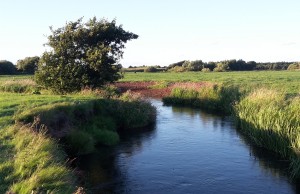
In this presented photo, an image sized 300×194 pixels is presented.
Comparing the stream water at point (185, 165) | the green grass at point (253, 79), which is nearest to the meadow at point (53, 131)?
the stream water at point (185, 165)

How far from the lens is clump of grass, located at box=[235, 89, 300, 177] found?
60.3 feet

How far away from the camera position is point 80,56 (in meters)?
35.4

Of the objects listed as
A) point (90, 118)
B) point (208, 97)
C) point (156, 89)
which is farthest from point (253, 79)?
point (90, 118)

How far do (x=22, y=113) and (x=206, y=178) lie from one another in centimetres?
921

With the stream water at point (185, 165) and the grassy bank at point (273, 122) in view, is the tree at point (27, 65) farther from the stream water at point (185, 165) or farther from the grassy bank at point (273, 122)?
the stream water at point (185, 165)

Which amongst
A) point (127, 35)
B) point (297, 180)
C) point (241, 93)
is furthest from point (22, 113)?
point (241, 93)

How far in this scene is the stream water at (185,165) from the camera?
15.6 m

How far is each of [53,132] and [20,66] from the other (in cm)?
8552

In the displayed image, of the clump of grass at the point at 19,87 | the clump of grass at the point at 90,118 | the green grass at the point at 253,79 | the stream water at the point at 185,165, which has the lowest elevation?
the stream water at the point at 185,165

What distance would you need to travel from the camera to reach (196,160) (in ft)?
64.4

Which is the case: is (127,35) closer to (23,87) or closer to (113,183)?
(23,87)

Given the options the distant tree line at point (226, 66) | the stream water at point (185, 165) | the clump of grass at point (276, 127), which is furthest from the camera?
the distant tree line at point (226, 66)

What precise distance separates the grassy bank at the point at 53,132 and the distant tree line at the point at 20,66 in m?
71.2

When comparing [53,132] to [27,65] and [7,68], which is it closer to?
[7,68]
